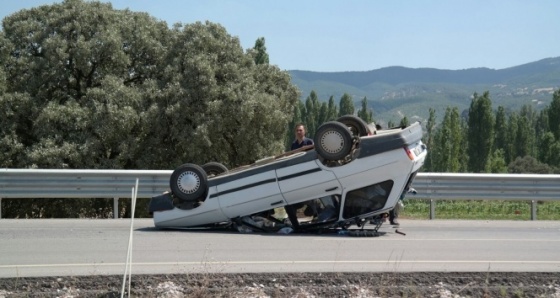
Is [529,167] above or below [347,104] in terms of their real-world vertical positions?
below

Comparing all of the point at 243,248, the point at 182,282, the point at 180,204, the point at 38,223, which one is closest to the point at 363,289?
the point at 182,282

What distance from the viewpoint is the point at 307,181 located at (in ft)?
36.2

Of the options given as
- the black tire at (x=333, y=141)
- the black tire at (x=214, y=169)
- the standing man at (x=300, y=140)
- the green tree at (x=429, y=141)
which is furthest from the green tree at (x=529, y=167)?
the black tire at (x=333, y=141)

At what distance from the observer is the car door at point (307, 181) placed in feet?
36.1

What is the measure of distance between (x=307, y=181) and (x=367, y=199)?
0.88 meters

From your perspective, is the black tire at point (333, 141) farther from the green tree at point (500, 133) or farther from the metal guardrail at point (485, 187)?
the green tree at point (500, 133)

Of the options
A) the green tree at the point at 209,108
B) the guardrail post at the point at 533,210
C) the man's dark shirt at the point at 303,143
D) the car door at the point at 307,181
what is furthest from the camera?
the green tree at the point at 209,108

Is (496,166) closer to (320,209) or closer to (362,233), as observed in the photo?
(362,233)

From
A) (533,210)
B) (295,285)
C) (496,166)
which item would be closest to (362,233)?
(295,285)

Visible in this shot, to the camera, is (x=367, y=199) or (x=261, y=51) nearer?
(x=367, y=199)

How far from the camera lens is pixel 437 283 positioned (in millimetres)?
8164

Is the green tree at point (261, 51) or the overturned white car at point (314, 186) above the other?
the green tree at point (261, 51)

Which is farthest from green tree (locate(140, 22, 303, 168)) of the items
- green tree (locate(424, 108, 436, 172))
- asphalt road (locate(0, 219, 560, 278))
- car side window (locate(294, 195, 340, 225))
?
green tree (locate(424, 108, 436, 172))

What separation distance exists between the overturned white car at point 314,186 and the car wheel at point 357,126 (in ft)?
0.05
